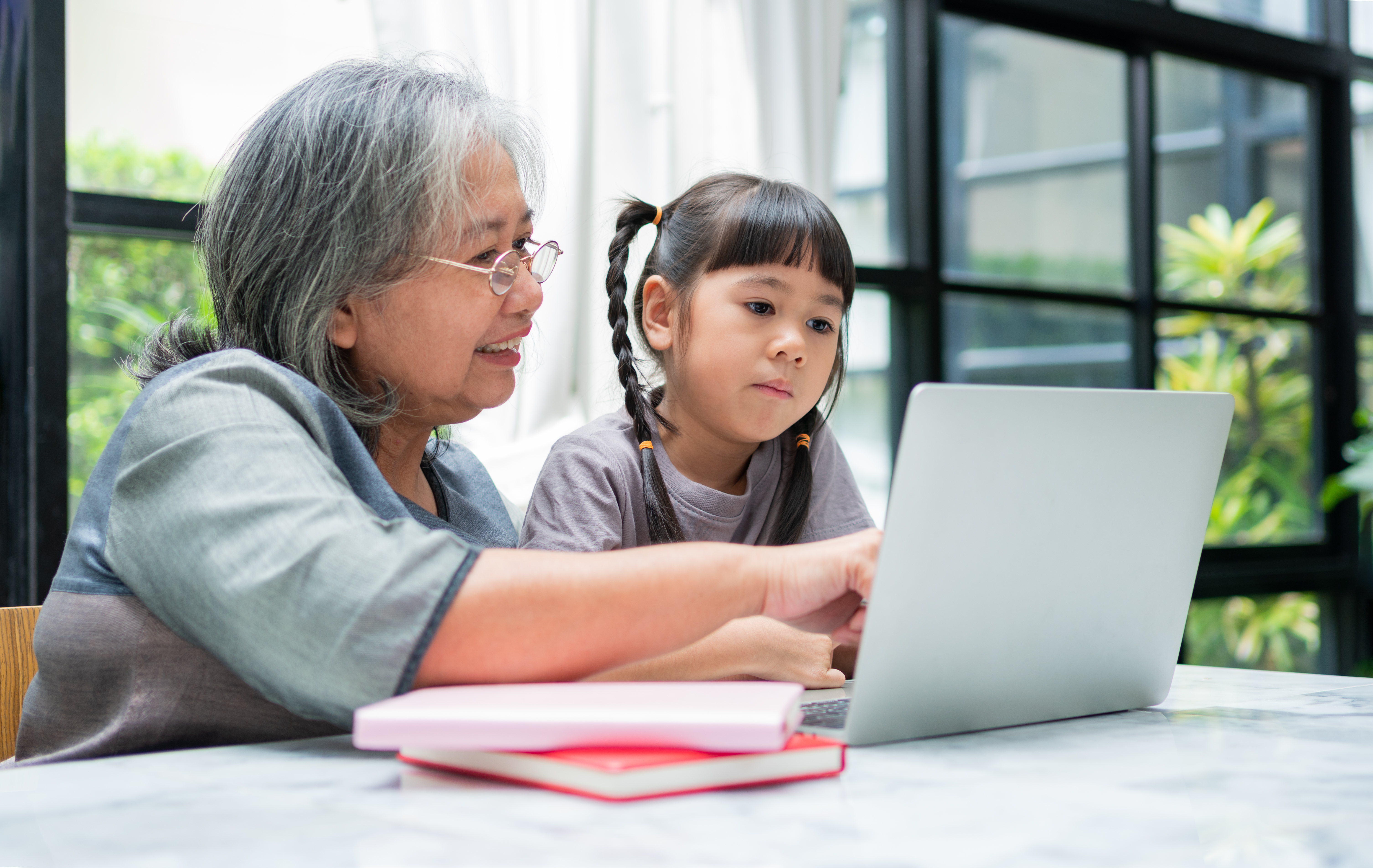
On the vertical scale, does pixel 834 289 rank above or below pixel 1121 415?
above

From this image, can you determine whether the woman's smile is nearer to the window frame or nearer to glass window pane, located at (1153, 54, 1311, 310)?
the window frame

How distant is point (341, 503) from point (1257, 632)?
4104 millimetres

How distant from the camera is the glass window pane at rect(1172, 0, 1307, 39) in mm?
3996

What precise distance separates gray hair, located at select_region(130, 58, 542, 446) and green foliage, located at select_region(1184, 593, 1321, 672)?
345 cm

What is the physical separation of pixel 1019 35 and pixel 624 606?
3307mm

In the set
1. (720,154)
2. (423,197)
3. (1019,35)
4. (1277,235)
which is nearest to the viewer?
(423,197)

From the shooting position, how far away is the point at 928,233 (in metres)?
3.30

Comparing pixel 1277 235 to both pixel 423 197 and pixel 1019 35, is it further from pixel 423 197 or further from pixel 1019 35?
pixel 423 197

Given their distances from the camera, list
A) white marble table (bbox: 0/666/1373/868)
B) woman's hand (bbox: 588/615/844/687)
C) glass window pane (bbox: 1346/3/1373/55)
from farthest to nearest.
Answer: glass window pane (bbox: 1346/3/1373/55) → woman's hand (bbox: 588/615/844/687) → white marble table (bbox: 0/666/1373/868)

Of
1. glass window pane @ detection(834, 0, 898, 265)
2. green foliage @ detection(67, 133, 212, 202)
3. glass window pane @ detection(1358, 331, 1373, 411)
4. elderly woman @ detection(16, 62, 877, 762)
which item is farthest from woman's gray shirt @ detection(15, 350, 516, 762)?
glass window pane @ detection(1358, 331, 1373, 411)

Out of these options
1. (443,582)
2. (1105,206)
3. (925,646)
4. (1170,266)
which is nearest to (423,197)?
(443,582)

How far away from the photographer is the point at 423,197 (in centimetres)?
110

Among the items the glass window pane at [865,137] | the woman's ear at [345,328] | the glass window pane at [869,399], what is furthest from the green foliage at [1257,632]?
the woman's ear at [345,328]

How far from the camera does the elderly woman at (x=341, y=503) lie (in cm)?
73
